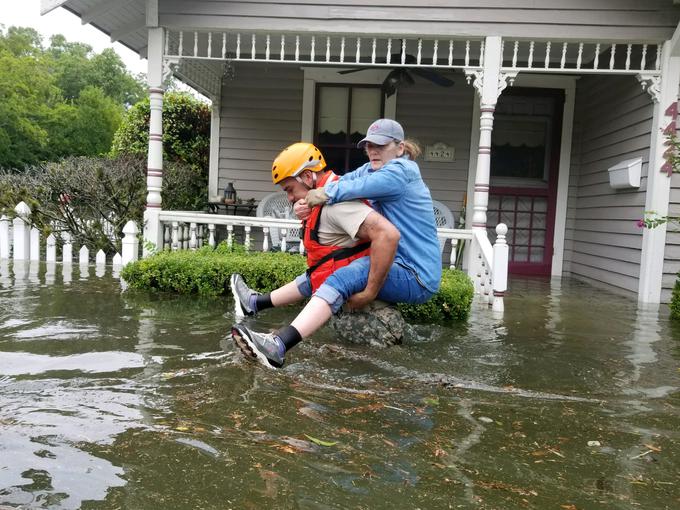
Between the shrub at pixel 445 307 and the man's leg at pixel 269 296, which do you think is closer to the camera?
the man's leg at pixel 269 296

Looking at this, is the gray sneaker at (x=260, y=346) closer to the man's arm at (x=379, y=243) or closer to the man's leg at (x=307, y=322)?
the man's leg at (x=307, y=322)

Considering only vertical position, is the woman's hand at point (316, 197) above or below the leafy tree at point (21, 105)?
below

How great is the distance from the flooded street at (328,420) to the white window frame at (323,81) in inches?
237

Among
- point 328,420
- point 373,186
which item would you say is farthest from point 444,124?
point 328,420

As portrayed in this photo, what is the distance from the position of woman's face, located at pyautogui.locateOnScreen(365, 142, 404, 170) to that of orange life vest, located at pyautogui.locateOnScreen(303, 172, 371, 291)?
297 millimetres

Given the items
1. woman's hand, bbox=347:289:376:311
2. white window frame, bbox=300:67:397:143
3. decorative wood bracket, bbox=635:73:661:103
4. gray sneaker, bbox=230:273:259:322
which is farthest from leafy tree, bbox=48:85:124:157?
woman's hand, bbox=347:289:376:311

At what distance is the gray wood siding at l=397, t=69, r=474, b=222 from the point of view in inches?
408

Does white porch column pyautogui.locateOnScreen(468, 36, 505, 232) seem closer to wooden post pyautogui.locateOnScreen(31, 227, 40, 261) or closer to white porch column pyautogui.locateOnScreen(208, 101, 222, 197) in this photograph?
white porch column pyautogui.locateOnScreen(208, 101, 222, 197)

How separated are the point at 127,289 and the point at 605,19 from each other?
6.47 m

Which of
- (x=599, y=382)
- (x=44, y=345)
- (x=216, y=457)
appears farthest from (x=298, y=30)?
(x=216, y=457)

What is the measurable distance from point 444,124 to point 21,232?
678 centimetres

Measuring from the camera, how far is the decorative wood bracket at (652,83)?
7469mm

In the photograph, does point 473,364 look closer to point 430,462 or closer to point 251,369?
point 251,369

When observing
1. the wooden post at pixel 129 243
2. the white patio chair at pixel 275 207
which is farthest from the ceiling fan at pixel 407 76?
the wooden post at pixel 129 243
